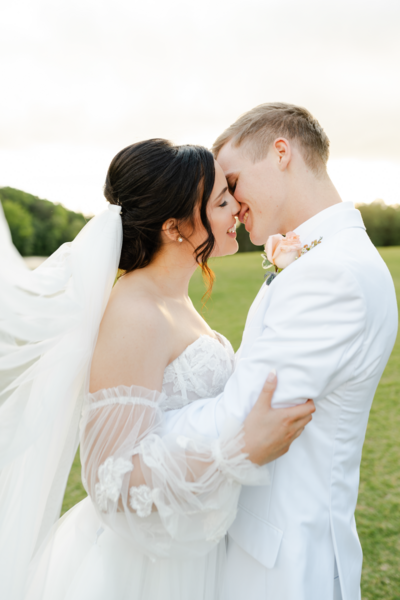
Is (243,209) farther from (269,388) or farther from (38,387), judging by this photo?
(38,387)

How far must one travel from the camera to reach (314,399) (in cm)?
186

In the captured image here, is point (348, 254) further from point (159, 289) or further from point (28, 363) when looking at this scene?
point (28, 363)

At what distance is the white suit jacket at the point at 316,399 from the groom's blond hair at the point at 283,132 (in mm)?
568

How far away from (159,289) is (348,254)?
989 mm

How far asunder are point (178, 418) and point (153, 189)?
42.8 inches

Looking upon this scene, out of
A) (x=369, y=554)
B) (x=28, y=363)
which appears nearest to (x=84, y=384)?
(x=28, y=363)

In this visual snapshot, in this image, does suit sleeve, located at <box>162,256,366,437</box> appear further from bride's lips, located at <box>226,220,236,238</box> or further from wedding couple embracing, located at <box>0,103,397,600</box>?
bride's lips, located at <box>226,220,236,238</box>

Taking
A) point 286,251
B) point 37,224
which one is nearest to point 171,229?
point 286,251

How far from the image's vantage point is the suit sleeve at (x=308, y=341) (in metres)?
1.71

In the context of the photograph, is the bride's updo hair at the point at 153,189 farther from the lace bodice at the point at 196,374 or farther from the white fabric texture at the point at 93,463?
the lace bodice at the point at 196,374

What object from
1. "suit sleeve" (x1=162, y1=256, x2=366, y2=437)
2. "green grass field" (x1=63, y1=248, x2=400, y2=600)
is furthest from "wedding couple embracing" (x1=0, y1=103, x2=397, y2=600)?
"green grass field" (x1=63, y1=248, x2=400, y2=600)

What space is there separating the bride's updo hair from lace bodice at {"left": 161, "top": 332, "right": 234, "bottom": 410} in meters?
0.53

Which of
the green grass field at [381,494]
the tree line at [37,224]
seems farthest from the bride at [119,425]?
the tree line at [37,224]

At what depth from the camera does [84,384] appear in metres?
2.05
